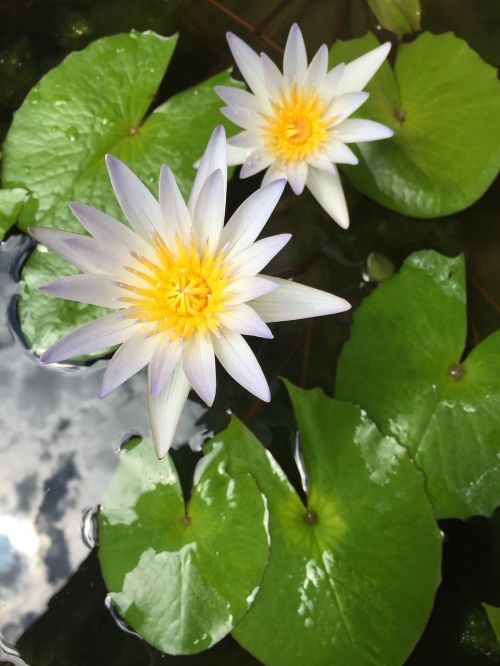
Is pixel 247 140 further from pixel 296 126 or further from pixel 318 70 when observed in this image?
pixel 318 70

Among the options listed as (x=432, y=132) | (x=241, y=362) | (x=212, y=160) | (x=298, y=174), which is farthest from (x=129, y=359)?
(x=432, y=132)

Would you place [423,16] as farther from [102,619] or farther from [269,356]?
[102,619]

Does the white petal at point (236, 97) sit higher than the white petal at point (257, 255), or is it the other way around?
the white petal at point (236, 97)

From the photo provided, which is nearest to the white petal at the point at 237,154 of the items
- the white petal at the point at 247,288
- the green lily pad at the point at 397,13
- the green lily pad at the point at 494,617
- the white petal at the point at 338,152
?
the white petal at the point at 338,152

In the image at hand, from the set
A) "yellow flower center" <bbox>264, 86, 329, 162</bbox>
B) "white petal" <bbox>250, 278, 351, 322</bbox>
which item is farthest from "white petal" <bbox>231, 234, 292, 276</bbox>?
"yellow flower center" <bbox>264, 86, 329, 162</bbox>

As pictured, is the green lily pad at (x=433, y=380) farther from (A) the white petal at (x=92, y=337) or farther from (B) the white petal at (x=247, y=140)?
(A) the white petal at (x=92, y=337)

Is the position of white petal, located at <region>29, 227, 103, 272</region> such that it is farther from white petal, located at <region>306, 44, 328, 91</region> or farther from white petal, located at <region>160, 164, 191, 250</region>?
white petal, located at <region>306, 44, 328, 91</region>

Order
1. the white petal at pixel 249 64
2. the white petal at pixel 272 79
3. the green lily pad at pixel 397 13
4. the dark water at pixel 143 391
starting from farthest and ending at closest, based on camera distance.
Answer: the green lily pad at pixel 397 13 < the dark water at pixel 143 391 < the white petal at pixel 249 64 < the white petal at pixel 272 79
